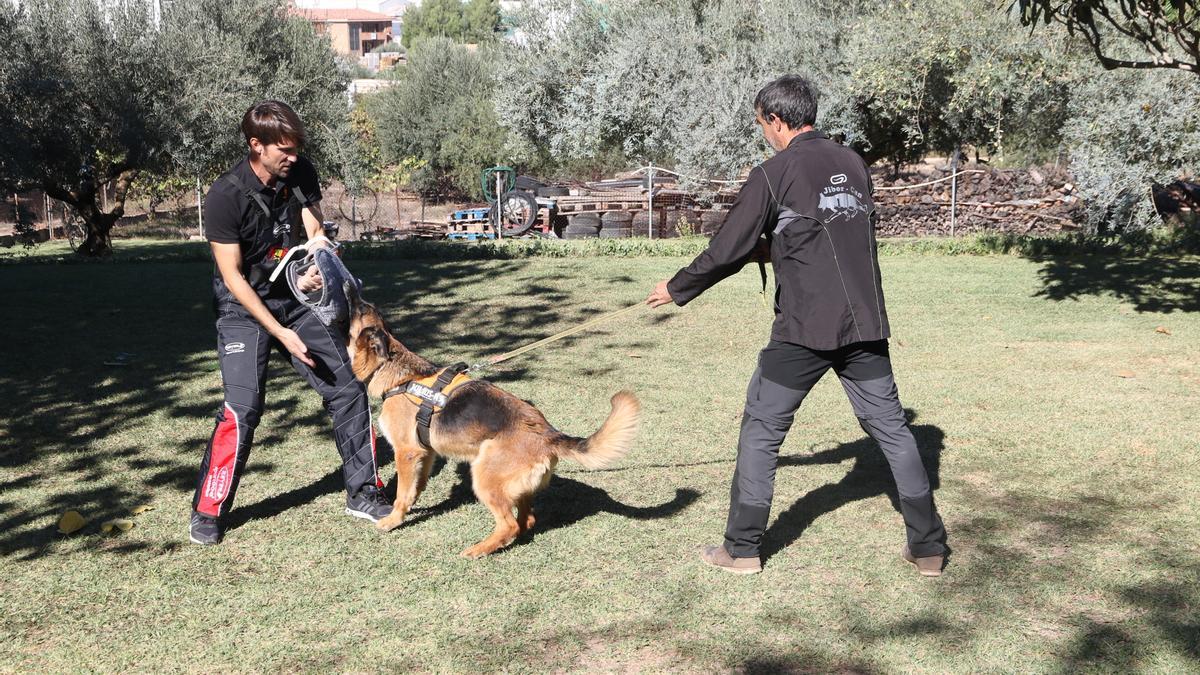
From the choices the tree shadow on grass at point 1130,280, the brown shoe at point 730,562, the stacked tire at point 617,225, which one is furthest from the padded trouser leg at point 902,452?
the stacked tire at point 617,225

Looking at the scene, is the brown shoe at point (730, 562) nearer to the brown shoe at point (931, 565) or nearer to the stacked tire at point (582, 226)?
the brown shoe at point (931, 565)

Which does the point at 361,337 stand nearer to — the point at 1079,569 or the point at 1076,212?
the point at 1079,569

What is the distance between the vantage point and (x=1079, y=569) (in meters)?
4.08

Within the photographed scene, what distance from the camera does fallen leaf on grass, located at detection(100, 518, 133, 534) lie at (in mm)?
4586

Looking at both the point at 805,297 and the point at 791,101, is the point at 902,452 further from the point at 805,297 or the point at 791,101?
the point at 791,101

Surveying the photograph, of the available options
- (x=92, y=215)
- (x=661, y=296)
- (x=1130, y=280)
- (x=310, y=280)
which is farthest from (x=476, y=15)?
(x=661, y=296)

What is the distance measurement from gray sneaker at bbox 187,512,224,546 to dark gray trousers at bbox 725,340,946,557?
2448 millimetres

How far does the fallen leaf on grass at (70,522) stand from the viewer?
179 inches

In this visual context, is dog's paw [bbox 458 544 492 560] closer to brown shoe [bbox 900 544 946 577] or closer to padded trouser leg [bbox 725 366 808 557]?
padded trouser leg [bbox 725 366 808 557]

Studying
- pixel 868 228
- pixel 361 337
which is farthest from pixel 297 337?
pixel 868 228

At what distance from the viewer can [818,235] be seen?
3.74 m

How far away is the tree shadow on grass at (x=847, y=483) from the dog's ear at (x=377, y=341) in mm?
2047

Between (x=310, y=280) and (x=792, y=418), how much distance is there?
2.29 metres

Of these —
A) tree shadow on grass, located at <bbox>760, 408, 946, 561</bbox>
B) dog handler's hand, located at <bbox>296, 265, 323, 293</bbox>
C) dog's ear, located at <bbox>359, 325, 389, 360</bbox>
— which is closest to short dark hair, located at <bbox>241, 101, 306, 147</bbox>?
dog handler's hand, located at <bbox>296, 265, 323, 293</bbox>
